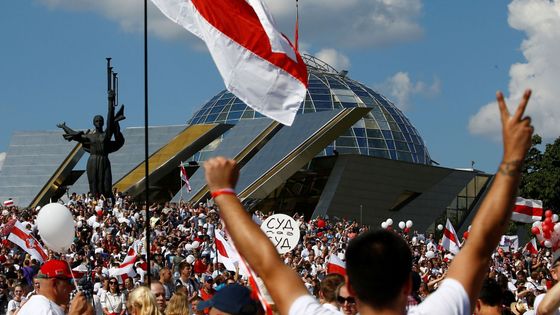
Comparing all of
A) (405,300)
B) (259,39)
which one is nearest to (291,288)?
(405,300)

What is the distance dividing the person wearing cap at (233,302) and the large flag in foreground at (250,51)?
384cm

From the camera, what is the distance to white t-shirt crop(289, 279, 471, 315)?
3.19m

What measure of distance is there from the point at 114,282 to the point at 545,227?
20.2ft

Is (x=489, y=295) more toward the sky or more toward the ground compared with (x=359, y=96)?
more toward the ground

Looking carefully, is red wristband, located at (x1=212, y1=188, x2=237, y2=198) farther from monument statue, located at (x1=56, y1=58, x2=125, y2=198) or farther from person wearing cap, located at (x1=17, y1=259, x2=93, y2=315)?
monument statue, located at (x1=56, y1=58, x2=125, y2=198)

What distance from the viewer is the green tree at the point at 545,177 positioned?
2606 inches

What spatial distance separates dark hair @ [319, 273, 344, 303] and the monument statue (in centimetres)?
3100

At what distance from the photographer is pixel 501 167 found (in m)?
3.23

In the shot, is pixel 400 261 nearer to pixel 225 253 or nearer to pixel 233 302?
pixel 233 302

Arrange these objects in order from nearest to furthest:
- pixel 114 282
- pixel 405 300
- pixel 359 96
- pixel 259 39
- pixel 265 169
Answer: pixel 405 300 < pixel 259 39 < pixel 114 282 < pixel 265 169 < pixel 359 96

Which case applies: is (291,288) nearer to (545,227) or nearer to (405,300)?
(405,300)

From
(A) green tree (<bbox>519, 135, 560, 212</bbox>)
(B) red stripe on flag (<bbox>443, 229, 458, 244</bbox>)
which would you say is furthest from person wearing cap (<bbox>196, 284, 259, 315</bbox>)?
(A) green tree (<bbox>519, 135, 560, 212</bbox>)

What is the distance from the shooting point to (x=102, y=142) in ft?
127

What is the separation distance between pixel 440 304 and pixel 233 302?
1.15 meters
